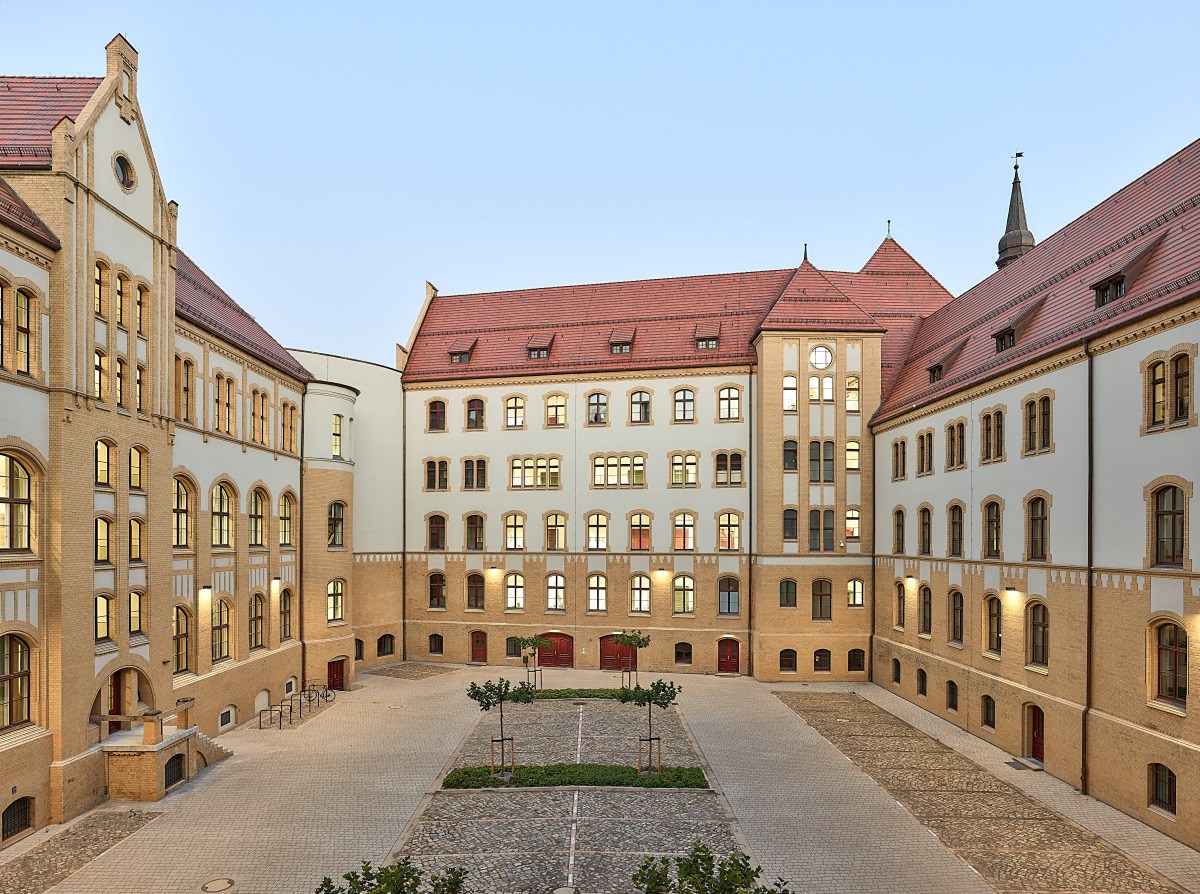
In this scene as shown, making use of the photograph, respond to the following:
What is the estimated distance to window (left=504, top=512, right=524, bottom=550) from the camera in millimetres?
39844

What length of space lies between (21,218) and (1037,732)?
30.6 metres

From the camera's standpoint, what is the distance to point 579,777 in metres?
21.1

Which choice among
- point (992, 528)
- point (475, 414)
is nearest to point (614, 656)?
point (475, 414)

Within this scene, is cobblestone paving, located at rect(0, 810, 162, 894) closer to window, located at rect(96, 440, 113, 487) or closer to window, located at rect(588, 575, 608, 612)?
window, located at rect(96, 440, 113, 487)

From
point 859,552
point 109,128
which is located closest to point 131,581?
point 109,128

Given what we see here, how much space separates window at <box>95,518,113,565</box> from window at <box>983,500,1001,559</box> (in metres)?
27.1

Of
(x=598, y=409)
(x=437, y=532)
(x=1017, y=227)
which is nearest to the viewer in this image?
(x=598, y=409)

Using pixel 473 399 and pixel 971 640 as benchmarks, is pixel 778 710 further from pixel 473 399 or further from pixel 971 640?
pixel 473 399

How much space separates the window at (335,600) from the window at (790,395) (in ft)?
73.9

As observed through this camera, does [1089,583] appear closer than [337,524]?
Yes

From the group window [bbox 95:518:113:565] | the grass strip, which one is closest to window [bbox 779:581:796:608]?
the grass strip

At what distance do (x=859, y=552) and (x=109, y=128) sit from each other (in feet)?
107

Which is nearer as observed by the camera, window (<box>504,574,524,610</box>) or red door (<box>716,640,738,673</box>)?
red door (<box>716,640,738,673</box>)

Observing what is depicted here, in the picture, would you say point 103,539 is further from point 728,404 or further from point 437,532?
point 728,404
